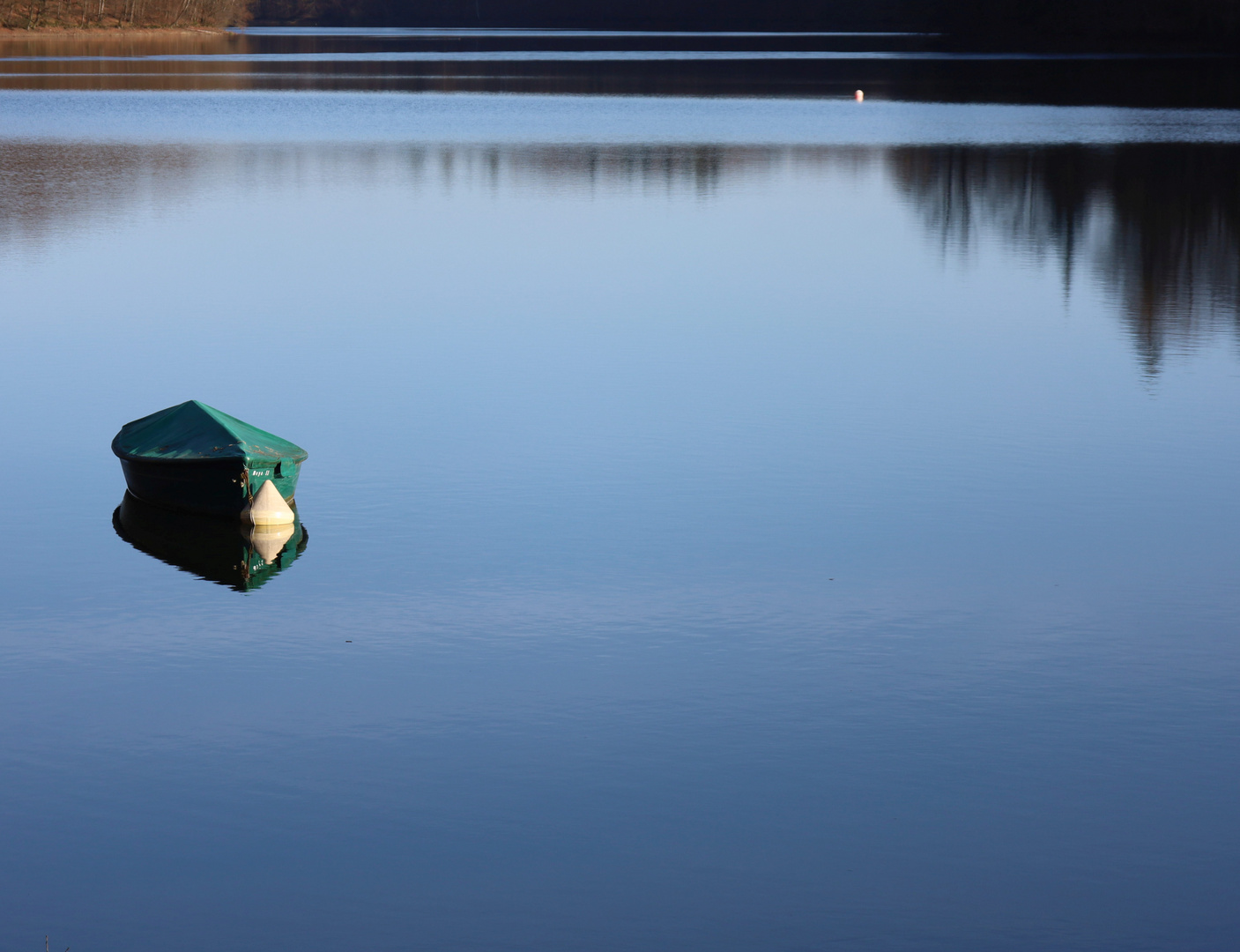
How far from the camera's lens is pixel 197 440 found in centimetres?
1366

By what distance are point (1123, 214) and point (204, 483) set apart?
84.4 feet

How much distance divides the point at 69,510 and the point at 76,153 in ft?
112

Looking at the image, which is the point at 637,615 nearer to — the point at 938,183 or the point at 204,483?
the point at 204,483

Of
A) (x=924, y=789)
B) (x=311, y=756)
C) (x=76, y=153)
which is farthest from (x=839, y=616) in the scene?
(x=76, y=153)

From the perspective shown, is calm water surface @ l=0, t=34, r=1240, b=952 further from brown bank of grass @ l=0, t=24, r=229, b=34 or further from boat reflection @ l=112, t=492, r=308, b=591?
brown bank of grass @ l=0, t=24, r=229, b=34

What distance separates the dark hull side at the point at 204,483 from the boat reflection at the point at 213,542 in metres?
0.12

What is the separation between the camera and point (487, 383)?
18812mm

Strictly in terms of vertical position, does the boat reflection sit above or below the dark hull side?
below

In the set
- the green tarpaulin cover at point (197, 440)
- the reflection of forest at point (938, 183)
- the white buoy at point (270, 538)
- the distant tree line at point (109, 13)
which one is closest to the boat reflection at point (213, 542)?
the white buoy at point (270, 538)

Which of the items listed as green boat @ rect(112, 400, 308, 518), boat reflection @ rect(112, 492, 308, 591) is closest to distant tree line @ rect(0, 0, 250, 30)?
green boat @ rect(112, 400, 308, 518)

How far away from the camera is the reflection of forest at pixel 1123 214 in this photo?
24.5 m

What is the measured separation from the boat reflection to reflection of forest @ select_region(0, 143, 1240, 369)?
40.3 feet

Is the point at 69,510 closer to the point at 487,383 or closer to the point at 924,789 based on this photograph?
the point at 487,383

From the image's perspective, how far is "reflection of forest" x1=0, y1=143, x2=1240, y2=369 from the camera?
88.5 ft
